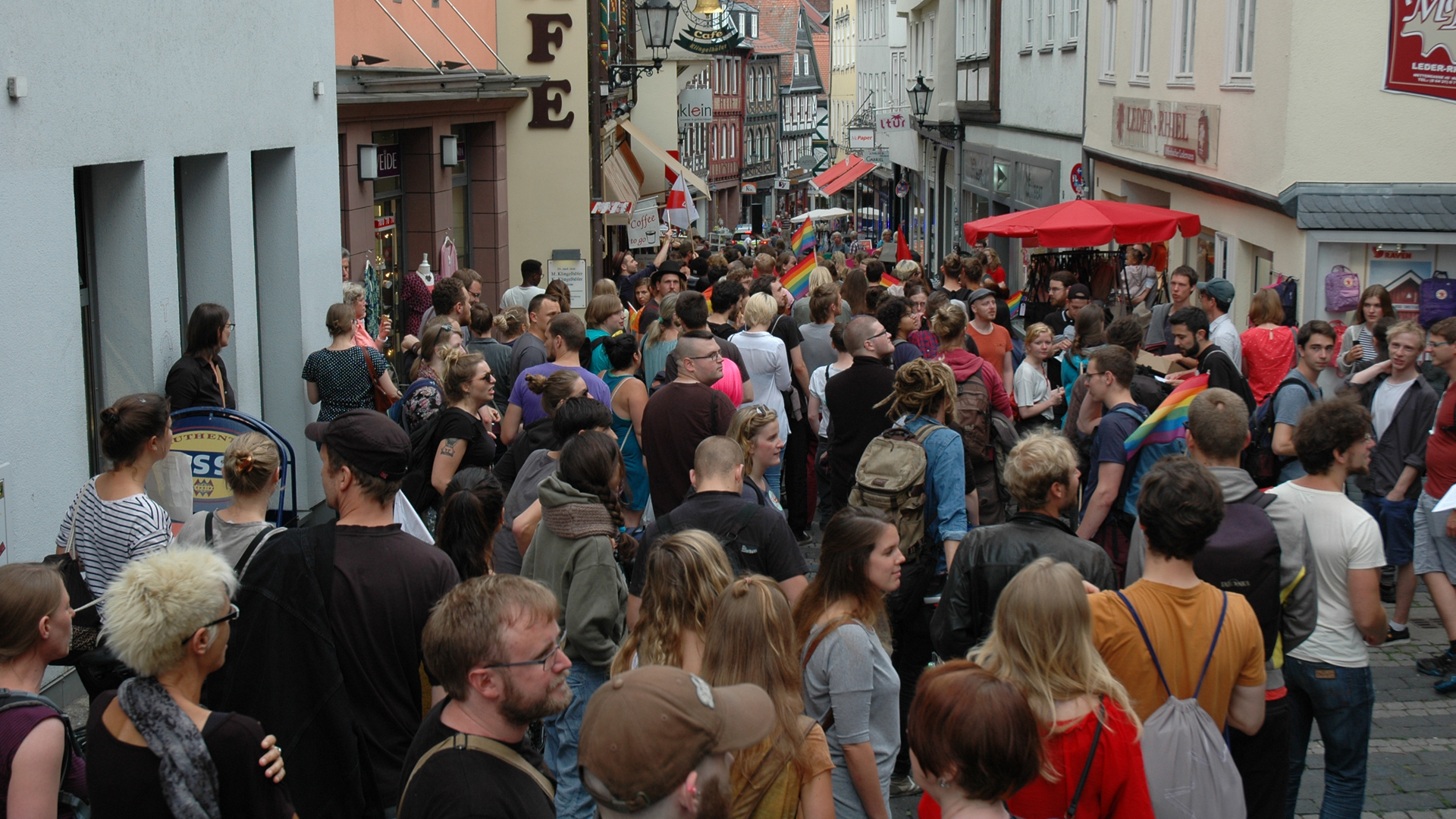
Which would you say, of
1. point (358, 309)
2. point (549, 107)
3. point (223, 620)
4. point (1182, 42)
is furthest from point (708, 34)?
point (223, 620)

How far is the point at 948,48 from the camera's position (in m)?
31.0

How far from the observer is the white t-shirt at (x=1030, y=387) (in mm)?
8477

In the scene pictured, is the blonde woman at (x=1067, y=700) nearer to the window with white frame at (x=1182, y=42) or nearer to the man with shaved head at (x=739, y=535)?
the man with shaved head at (x=739, y=535)

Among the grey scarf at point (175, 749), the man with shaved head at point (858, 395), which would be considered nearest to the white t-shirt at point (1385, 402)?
the man with shaved head at point (858, 395)

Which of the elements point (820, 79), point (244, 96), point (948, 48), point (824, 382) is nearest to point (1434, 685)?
point (824, 382)

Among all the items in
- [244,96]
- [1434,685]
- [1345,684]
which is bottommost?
[1434,685]

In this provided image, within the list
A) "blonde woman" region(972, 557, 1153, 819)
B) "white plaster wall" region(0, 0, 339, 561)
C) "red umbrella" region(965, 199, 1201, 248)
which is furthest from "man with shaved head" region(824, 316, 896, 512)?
"red umbrella" region(965, 199, 1201, 248)

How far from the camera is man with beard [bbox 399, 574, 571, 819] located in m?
2.72

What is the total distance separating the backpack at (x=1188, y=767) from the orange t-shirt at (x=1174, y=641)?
9 centimetres

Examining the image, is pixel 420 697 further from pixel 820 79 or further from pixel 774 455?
pixel 820 79

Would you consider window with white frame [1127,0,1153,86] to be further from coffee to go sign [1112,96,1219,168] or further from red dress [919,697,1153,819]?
red dress [919,697,1153,819]

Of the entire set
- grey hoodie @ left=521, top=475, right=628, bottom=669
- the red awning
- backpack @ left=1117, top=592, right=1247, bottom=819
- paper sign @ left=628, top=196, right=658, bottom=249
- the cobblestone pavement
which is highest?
the red awning

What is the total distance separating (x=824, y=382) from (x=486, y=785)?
5.74 meters

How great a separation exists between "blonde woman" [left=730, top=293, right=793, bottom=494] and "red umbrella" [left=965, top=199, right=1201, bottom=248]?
564cm
